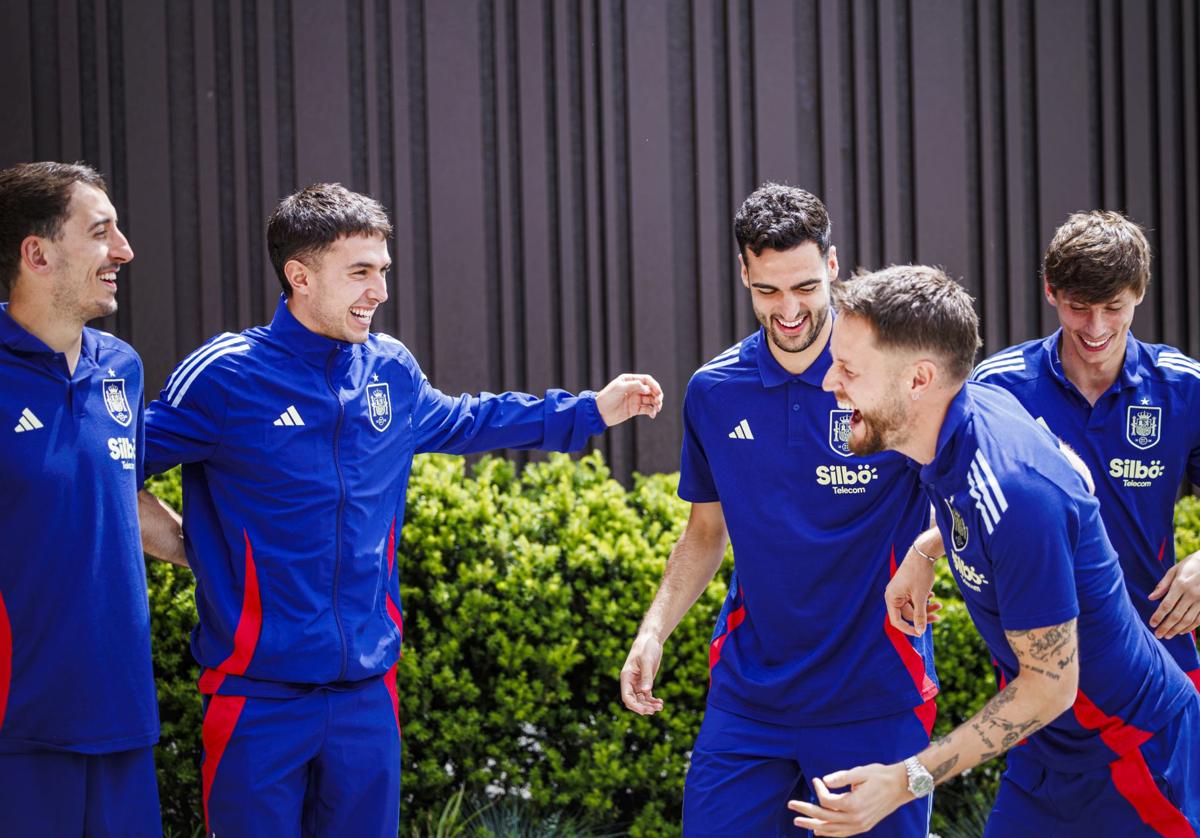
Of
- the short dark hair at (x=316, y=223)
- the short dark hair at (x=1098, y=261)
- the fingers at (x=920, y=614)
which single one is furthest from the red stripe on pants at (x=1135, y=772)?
the short dark hair at (x=316, y=223)

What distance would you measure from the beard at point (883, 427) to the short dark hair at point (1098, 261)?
1.22 meters

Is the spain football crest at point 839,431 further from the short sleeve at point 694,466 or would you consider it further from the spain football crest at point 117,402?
the spain football crest at point 117,402

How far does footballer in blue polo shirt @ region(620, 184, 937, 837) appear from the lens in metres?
3.75

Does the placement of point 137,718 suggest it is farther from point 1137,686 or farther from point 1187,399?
point 1187,399

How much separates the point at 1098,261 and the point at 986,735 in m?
1.62

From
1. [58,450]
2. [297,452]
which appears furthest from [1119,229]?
[58,450]

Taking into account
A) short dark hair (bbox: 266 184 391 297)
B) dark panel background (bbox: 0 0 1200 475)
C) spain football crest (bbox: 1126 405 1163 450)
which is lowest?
spain football crest (bbox: 1126 405 1163 450)

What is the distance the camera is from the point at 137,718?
11.6 feet

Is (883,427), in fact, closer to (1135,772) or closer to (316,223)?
(1135,772)

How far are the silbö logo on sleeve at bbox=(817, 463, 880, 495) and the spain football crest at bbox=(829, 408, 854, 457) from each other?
0.05m

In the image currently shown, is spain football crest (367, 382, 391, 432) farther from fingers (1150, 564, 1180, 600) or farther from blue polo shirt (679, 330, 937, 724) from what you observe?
fingers (1150, 564, 1180, 600)

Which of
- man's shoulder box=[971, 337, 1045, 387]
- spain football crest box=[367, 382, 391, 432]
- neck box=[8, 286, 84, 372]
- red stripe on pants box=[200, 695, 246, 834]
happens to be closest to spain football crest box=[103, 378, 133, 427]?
neck box=[8, 286, 84, 372]

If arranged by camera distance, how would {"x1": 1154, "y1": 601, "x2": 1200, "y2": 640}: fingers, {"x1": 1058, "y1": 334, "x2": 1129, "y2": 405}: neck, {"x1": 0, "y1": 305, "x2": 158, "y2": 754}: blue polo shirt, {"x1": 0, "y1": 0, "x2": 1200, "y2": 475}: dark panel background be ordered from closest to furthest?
{"x1": 0, "y1": 305, "x2": 158, "y2": 754}: blue polo shirt → {"x1": 1154, "y1": 601, "x2": 1200, "y2": 640}: fingers → {"x1": 1058, "y1": 334, "x2": 1129, "y2": 405}: neck → {"x1": 0, "y1": 0, "x2": 1200, "y2": 475}: dark panel background

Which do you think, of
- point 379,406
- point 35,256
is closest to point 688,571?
point 379,406
